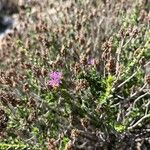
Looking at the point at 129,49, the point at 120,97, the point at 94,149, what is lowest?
the point at 94,149

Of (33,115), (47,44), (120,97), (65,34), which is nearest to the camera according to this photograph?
(33,115)

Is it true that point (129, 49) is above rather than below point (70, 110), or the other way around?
above

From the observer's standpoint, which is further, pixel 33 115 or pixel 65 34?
pixel 65 34

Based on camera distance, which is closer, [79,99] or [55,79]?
[55,79]

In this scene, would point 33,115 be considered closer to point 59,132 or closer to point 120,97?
point 59,132

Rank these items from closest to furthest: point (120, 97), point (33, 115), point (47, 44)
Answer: point (33, 115) < point (120, 97) < point (47, 44)

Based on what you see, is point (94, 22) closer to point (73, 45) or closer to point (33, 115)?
point (73, 45)

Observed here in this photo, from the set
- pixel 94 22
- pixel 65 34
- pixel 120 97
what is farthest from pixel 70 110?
pixel 94 22

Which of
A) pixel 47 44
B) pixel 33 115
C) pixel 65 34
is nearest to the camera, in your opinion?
pixel 33 115

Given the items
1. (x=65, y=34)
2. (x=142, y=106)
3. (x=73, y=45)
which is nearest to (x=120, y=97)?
(x=142, y=106)
